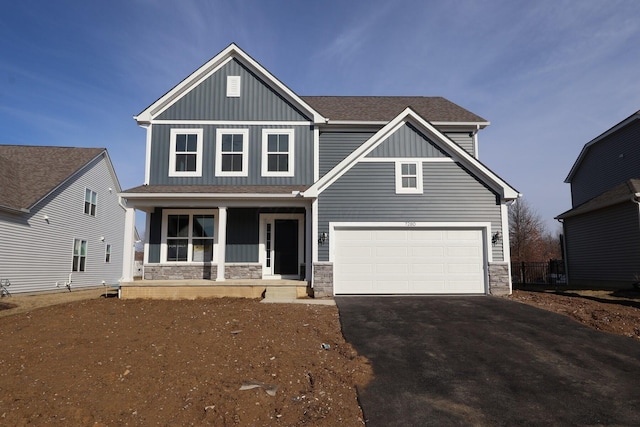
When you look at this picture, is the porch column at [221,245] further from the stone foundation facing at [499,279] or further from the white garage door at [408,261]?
the stone foundation facing at [499,279]

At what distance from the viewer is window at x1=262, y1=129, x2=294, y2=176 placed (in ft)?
46.1

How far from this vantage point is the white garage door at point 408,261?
39.6ft

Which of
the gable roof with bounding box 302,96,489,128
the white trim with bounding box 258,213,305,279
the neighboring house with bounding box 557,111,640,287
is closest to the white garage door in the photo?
the white trim with bounding box 258,213,305,279

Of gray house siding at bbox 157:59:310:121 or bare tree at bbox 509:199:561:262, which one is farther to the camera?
bare tree at bbox 509:199:561:262

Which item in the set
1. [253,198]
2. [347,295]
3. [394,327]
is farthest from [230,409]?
[253,198]

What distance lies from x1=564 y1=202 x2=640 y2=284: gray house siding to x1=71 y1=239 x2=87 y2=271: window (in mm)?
24671

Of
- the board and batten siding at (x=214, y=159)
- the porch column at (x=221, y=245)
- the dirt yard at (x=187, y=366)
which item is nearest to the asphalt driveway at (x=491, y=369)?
the dirt yard at (x=187, y=366)

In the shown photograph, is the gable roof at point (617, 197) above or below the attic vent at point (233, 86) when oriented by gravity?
below

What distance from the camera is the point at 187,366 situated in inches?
228

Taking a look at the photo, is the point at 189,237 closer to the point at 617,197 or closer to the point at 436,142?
the point at 436,142

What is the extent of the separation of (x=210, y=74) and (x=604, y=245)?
17.3m

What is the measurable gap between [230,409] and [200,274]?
31.7ft

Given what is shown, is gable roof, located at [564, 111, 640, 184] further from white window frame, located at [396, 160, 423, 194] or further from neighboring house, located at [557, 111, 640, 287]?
white window frame, located at [396, 160, 423, 194]

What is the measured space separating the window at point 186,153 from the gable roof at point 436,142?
4.58 m
